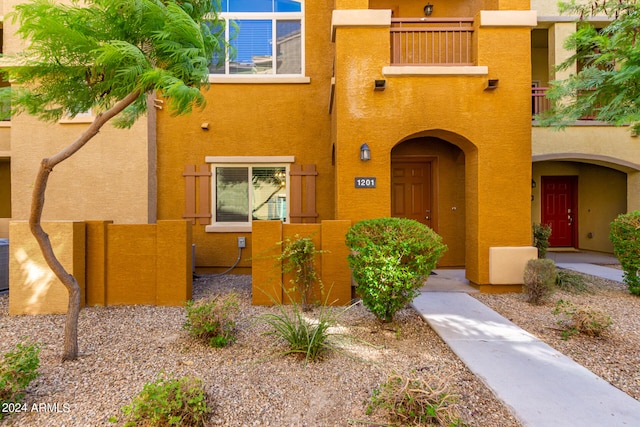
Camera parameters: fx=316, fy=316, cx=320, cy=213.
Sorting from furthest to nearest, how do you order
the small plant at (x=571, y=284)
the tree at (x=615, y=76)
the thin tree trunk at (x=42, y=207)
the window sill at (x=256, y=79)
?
the window sill at (x=256, y=79) → the small plant at (x=571, y=284) → the tree at (x=615, y=76) → the thin tree trunk at (x=42, y=207)

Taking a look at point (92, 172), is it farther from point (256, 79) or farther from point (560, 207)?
point (560, 207)

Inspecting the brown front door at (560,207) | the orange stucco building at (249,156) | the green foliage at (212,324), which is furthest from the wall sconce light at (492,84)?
the brown front door at (560,207)

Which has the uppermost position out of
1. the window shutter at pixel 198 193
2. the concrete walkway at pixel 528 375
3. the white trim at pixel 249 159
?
the white trim at pixel 249 159

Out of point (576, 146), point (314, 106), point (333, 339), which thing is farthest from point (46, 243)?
point (576, 146)

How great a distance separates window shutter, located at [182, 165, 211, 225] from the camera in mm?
7801

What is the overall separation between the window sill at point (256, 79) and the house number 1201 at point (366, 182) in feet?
11.5

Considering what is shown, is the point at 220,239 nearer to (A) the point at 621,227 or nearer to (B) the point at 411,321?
(B) the point at 411,321

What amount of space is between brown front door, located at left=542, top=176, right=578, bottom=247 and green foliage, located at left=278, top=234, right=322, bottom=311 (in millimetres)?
10464

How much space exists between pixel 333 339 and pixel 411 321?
1.29 m

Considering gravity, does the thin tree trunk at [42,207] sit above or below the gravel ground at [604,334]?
above

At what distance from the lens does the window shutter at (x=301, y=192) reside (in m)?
7.85

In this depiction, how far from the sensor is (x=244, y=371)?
3088 mm

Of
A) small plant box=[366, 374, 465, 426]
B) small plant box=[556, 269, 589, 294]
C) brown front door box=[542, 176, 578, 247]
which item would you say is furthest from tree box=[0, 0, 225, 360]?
brown front door box=[542, 176, 578, 247]

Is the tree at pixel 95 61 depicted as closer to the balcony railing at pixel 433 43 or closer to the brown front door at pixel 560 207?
the balcony railing at pixel 433 43
